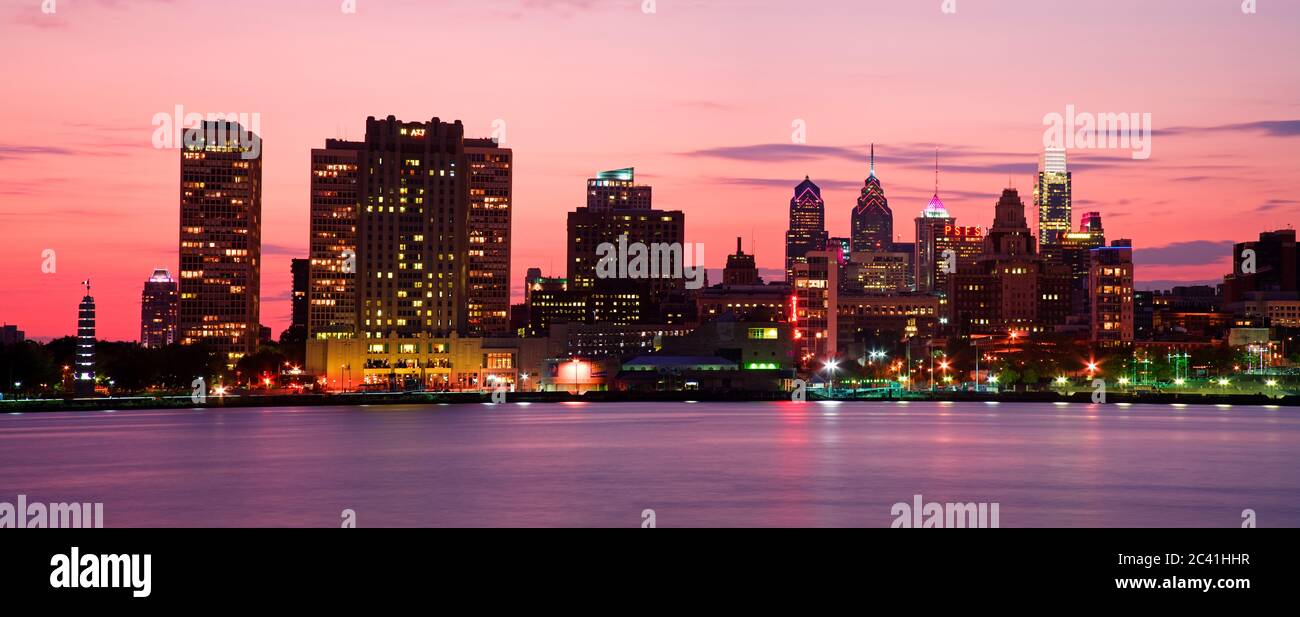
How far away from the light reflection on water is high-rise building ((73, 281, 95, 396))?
43.6 m

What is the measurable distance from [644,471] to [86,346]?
129355 millimetres

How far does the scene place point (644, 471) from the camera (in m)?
81.4

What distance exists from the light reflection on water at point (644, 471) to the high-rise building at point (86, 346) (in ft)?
143

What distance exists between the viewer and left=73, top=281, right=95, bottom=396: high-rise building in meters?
188

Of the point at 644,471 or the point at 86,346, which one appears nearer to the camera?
the point at 644,471

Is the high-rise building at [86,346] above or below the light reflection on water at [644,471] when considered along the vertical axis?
above

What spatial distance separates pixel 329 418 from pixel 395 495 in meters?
91.1

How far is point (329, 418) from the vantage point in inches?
6102

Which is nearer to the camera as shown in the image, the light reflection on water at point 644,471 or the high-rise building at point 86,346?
the light reflection on water at point 644,471

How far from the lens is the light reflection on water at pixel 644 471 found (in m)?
59.8

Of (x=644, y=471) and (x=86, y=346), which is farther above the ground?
(x=86, y=346)
